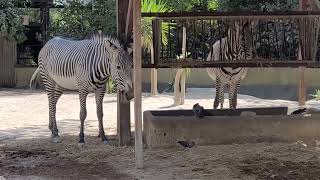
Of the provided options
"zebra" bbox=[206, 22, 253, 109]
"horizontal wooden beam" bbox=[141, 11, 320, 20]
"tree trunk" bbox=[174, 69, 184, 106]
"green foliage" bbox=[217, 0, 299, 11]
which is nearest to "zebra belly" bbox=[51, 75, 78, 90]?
"horizontal wooden beam" bbox=[141, 11, 320, 20]

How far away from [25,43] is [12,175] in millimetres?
15155

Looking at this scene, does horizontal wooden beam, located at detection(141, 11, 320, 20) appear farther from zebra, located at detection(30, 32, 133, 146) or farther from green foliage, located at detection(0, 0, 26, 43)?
green foliage, located at detection(0, 0, 26, 43)

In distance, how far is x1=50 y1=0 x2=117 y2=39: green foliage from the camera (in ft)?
64.1

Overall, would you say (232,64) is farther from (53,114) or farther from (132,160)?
(53,114)

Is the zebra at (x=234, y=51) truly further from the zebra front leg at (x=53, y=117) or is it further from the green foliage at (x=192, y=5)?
the green foliage at (x=192, y=5)

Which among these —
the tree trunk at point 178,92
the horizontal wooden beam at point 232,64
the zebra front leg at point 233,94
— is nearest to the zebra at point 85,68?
the horizontal wooden beam at point 232,64

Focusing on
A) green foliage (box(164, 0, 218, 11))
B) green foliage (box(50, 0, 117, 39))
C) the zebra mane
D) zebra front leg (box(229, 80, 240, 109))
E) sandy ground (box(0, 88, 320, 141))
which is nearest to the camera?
the zebra mane

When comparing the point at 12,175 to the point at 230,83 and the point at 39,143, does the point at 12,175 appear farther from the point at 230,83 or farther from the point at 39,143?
the point at 230,83

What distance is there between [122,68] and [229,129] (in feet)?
6.00

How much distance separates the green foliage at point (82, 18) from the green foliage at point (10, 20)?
1616mm

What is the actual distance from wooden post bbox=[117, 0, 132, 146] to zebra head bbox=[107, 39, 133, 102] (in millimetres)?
256

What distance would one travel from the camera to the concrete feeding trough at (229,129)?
7.98 m

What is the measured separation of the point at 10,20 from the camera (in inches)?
732

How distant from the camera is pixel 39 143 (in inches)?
340
